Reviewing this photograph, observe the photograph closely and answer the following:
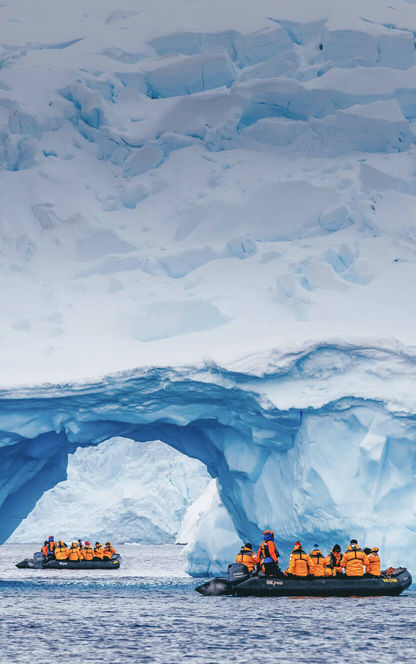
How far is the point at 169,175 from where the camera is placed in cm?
2819

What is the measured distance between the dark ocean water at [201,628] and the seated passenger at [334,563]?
56cm

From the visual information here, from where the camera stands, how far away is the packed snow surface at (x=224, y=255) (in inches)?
868

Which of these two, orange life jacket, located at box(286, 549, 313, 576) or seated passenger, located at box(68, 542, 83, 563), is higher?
orange life jacket, located at box(286, 549, 313, 576)

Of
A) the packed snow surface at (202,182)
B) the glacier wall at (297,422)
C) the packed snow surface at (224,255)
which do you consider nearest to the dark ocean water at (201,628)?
the glacier wall at (297,422)

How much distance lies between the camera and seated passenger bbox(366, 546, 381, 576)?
19719 millimetres

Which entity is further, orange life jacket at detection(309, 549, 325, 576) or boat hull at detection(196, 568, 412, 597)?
orange life jacket at detection(309, 549, 325, 576)

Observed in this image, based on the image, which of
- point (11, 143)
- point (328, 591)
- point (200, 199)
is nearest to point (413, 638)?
point (328, 591)

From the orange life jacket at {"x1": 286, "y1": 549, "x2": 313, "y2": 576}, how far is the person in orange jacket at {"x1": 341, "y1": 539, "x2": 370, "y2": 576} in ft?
2.44

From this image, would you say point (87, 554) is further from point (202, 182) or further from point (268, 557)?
point (268, 557)

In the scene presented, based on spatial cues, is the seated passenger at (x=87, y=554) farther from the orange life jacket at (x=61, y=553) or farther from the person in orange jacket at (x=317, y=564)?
the person in orange jacket at (x=317, y=564)

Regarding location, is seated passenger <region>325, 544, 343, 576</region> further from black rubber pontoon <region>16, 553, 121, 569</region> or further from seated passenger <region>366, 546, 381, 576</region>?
black rubber pontoon <region>16, 553, 121, 569</region>

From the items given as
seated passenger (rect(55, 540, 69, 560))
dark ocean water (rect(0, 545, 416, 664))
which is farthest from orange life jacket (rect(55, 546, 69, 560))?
dark ocean water (rect(0, 545, 416, 664))

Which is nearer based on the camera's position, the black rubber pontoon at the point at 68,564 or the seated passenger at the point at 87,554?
the black rubber pontoon at the point at 68,564

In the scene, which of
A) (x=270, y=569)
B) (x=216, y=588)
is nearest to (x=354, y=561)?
(x=270, y=569)
